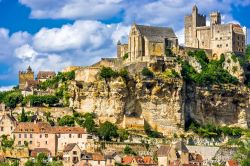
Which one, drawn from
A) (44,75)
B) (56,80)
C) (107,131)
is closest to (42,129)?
(107,131)

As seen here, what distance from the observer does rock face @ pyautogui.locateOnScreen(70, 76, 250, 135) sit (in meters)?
90.4

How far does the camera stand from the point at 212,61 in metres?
102

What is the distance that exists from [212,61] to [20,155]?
30618mm

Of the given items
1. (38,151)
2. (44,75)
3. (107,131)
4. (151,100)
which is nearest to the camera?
(38,151)

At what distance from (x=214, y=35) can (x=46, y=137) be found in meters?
29.7

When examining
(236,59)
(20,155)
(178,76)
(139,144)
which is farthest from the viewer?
(236,59)

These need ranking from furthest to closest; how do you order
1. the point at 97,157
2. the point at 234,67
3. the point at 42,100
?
1. the point at 234,67
2. the point at 42,100
3. the point at 97,157

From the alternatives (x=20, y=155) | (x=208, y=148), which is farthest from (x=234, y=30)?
(x=20, y=155)

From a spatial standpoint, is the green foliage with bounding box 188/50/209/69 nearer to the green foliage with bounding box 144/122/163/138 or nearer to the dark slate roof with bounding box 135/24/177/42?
the dark slate roof with bounding box 135/24/177/42

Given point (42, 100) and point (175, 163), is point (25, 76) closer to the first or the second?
point (42, 100)

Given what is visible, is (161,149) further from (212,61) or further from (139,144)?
(212,61)

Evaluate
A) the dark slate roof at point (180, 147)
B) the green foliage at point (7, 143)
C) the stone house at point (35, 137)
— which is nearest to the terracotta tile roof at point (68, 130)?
the stone house at point (35, 137)

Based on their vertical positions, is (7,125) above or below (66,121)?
below

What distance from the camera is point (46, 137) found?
8312 cm
